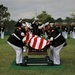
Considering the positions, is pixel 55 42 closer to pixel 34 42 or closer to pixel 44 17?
pixel 34 42

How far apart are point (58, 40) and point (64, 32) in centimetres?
2566

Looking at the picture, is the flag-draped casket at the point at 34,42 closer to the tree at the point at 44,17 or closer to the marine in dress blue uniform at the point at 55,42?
the marine in dress blue uniform at the point at 55,42

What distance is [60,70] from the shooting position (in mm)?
11164

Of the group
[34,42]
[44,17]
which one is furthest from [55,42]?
[44,17]

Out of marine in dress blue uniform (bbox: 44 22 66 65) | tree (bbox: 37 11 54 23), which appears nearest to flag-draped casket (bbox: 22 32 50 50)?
marine in dress blue uniform (bbox: 44 22 66 65)

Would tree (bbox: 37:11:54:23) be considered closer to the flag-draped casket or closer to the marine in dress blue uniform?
the marine in dress blue uniform

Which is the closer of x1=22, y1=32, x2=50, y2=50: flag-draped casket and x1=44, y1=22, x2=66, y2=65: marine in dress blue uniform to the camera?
x1=22, y1=32, x2=50, y2=50: flag-draped casket

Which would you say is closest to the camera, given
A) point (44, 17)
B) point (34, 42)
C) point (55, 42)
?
point (34, 42)

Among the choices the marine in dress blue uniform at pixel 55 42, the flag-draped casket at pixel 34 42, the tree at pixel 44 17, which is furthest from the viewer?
the tree at pixel 44 17

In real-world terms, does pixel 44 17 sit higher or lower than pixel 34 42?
higher

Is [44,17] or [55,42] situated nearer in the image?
[55,42]

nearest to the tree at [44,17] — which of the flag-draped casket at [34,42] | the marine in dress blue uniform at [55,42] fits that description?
the marine in dress blue uniform at [55,42]

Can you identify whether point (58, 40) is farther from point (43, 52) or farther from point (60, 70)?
point (60, 70)

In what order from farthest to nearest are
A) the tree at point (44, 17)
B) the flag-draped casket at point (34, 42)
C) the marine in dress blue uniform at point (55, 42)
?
the tree at point (44, 17) < the marine in dress blue uniform at point (55, 42) < the flag-draped casket at point (34, 42)
